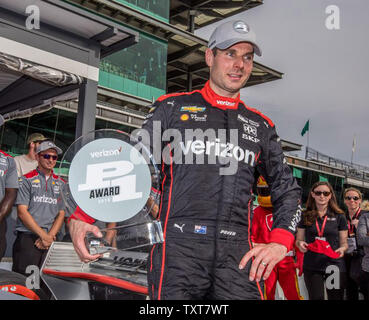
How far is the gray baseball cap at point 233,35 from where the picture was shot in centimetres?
207

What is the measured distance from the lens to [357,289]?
18.0ft

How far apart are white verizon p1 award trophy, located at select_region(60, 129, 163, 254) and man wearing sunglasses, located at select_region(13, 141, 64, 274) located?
3.05 m

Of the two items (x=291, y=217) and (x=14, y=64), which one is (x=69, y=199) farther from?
(x=14, y=64)

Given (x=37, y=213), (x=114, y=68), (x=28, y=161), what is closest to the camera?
(x=37, y=213)

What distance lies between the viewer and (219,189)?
1.91m

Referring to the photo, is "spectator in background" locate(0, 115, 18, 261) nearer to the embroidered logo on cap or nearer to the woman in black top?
the embroidered logo on cap

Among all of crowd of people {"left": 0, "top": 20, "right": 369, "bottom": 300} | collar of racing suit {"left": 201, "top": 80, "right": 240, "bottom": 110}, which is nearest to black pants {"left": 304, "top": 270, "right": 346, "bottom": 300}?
crowd of people {"left": 0, "top": 20, "right": 369, "bottom": 300}

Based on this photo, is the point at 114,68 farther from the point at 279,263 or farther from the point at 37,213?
the point at 279,263

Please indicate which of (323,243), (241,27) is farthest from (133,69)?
(241,27)

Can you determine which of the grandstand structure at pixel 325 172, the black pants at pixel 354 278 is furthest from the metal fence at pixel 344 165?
the black pants at pixel 354 278

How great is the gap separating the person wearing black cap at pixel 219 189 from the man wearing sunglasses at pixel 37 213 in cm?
290

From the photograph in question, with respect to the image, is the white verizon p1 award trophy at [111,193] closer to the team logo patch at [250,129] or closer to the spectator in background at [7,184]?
the team logo patch at [250,129]

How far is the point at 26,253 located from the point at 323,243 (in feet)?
11.2
